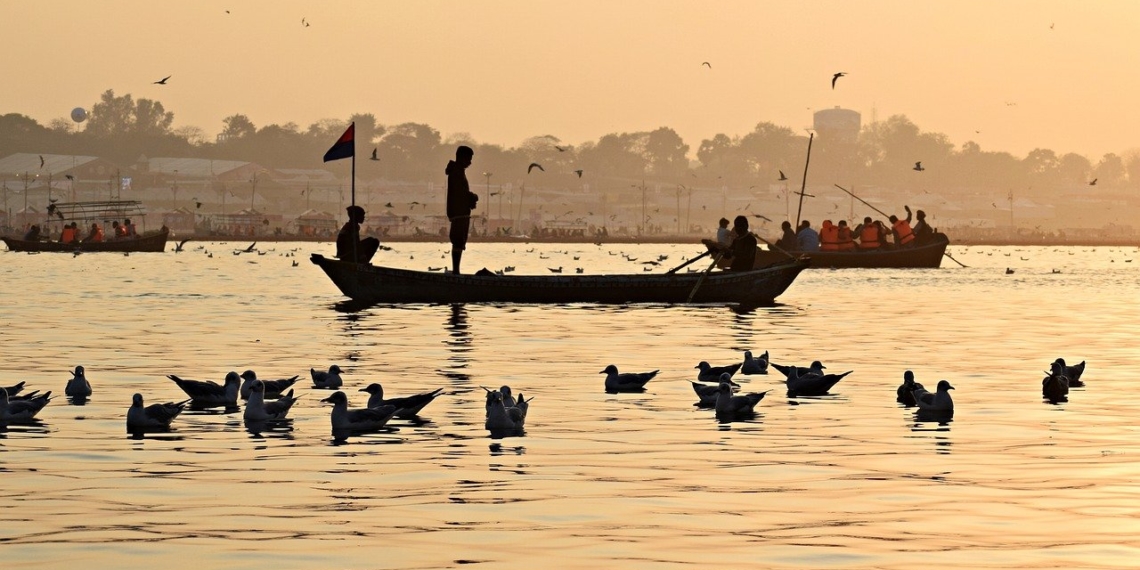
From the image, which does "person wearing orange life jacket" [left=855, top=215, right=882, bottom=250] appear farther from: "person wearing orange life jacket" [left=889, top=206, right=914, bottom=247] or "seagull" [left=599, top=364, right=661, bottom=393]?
"seagull" [left=599, top=364, right=661, bottom=393]

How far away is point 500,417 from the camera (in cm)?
1585

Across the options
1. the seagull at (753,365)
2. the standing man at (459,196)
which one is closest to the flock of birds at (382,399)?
the seagull at (753,365)

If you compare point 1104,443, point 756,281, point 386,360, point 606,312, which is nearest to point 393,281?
point 606,312

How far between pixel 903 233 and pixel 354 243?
3213cm

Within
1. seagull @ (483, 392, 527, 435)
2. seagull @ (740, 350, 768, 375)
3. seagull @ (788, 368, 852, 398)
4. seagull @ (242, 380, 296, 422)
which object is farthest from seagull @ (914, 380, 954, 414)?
seagull @ (242, 380, 296, 422)

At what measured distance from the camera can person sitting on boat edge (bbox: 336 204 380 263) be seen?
126ft

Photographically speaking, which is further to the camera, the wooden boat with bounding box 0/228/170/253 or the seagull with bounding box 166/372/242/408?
the wooden boat with bounding box 0/228/170/253

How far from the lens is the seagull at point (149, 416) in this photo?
15930mm

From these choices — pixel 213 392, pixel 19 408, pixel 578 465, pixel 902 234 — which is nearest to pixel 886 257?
pixel 902 234

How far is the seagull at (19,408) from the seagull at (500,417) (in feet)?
13.9

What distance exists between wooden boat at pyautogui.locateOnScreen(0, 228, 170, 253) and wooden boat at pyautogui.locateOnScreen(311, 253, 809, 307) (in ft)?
176

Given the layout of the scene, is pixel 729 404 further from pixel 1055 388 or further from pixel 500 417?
pixel 1055 388

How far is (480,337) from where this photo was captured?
96.1 feet

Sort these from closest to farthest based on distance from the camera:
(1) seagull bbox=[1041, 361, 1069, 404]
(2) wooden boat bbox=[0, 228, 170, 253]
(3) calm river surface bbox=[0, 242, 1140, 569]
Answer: (3) calm river surface bbox=[0, 242, 1140, 569]
(1) seagull bbox=[1041, 361, 1069, 404]
(2) wooden boat bbox=[0, 228, 170, 253]
